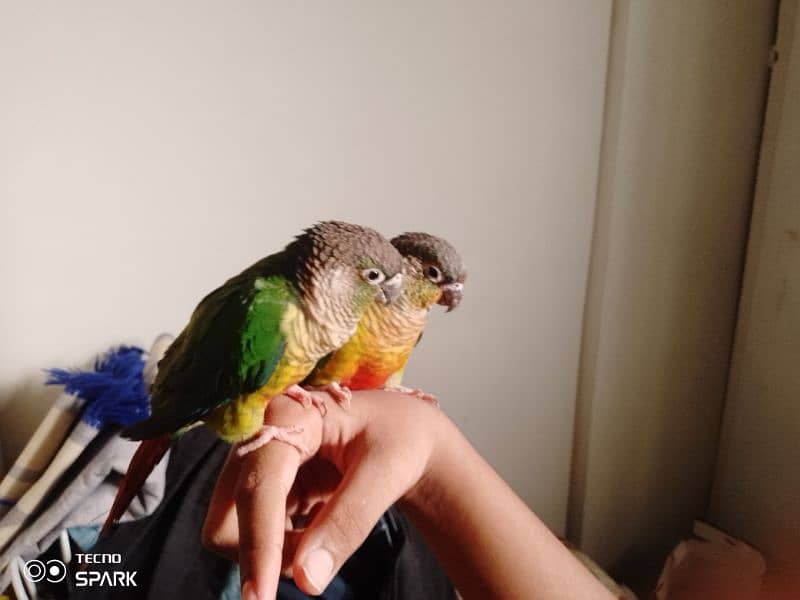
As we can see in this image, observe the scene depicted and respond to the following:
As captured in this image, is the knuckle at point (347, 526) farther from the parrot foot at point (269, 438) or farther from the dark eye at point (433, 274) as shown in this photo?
the dark eye at point (433, 274)

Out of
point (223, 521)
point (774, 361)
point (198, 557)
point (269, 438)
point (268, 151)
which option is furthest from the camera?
point (774, 361)

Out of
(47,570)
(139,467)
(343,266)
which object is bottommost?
(47,570)

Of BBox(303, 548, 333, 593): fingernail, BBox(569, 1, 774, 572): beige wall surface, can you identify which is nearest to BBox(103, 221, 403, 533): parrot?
BBox(303, 548, 333, 593): fingernail

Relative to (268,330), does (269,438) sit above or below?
below

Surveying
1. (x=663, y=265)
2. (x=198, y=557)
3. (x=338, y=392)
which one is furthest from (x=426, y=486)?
(x=663, y=265)

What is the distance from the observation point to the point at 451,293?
0.60 m

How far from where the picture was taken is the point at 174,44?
0.96m

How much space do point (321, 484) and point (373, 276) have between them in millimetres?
286

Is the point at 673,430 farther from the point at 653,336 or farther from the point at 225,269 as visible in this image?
the point at 225,269

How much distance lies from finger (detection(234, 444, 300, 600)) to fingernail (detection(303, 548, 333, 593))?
0.9 inches

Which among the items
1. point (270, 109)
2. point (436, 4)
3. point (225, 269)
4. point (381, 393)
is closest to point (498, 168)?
point (436, 4)

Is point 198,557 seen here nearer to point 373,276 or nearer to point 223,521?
point 223,521

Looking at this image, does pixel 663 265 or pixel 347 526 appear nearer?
pixel 347 526

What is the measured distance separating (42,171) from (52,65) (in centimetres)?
15
